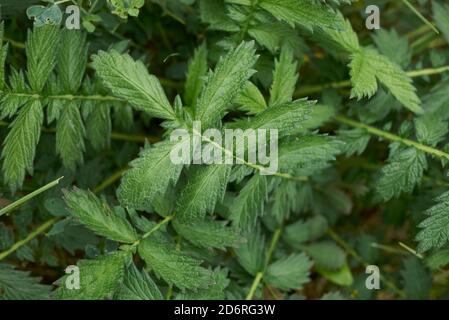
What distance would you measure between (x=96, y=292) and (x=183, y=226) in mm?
226

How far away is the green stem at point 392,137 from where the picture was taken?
44.8 inches

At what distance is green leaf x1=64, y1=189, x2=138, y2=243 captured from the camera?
102 centimetres

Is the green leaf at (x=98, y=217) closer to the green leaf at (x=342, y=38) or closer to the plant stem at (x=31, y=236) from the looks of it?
the plant stem at (x=31, y=236)

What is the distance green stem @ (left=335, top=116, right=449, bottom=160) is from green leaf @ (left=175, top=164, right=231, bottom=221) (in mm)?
426

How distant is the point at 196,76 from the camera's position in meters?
1.17

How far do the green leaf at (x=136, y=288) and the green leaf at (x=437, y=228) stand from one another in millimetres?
505

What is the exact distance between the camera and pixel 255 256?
1.30 meters

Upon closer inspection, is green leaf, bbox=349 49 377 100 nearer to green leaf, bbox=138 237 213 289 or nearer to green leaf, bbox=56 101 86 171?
green leaf, bbox=138 237 213 289

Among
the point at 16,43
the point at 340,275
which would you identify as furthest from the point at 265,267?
the point at 16,43

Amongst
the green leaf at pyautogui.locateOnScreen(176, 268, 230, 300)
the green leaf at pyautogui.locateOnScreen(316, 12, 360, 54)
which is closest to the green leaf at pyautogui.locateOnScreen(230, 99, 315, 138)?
the green leaf at pyautogui.locateOnScreen(316, 12, 360, 54)

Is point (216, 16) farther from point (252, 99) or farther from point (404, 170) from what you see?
point (404, 170)

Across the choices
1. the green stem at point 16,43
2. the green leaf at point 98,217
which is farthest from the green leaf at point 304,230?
the green stem at point 16,43

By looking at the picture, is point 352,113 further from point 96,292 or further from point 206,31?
point 96,292
